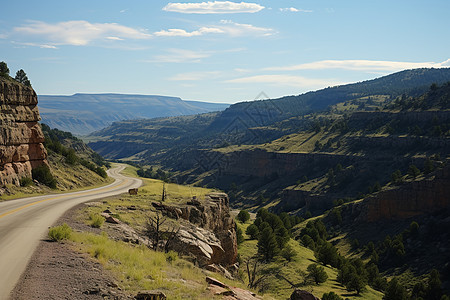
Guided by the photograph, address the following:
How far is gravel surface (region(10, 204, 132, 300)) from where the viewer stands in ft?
41.7

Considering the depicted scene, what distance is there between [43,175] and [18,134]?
5940 millimetres

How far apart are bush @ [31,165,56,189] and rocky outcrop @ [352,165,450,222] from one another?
76.9 m

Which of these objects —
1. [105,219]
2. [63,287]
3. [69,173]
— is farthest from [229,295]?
[69,173]

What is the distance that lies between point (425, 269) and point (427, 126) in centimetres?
Result: 7911

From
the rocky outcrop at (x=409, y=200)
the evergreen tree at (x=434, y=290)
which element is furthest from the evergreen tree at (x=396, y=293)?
the rocky outcrop at (x=409, y=200)

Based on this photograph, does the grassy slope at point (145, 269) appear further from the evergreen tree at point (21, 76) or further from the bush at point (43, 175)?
the evergreen tree at point (21, 76)

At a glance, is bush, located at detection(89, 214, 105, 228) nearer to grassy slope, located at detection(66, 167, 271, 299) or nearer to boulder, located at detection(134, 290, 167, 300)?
grassy slope, located at detection(66, 167, 271, 299)

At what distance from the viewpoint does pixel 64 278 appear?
1400 centimetres

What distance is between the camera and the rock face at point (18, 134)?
1623 inches

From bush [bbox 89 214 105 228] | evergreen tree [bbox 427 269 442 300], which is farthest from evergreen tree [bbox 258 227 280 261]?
bush [bbox 89 214 105 228]

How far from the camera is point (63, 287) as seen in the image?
13.3 meters

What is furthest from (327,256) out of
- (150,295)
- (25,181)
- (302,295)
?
(150,295)

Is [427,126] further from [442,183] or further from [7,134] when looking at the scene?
[7,134]

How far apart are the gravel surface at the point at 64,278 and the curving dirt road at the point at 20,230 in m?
0.38
